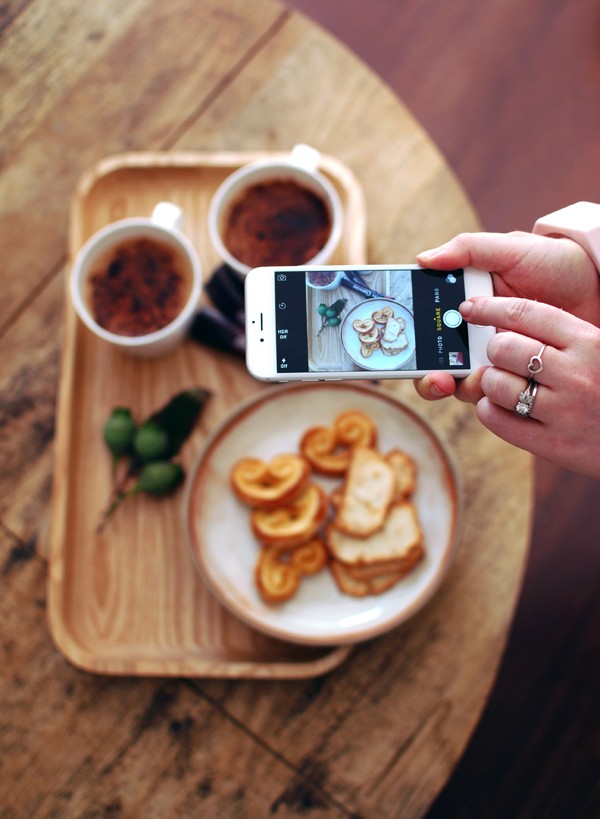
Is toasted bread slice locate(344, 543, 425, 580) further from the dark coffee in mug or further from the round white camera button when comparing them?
the dark coffee in mug

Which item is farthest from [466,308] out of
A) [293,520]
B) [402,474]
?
[293,520]

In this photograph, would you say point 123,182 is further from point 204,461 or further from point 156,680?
point 156,680

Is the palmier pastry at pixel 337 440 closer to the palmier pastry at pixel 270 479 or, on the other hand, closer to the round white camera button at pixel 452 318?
the palmier pastry at pixel 270 479

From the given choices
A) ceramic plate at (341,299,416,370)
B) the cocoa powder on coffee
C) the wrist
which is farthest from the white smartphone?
the cocoa powder on coffee

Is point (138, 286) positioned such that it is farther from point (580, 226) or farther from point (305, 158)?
point (580, 226)

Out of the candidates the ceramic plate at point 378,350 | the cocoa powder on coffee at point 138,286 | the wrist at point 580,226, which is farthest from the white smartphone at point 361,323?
the cocoa powder on coffee at point 138,286

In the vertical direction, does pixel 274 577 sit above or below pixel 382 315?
below

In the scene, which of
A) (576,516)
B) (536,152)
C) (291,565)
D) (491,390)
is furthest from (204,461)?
(536,152)
